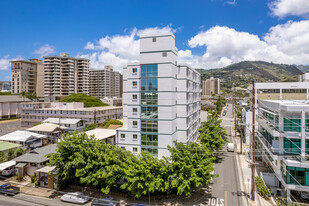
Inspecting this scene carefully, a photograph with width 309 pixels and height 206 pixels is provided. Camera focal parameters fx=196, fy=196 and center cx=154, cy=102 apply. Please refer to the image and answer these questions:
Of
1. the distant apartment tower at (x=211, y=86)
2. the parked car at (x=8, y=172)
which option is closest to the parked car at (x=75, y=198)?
the parked car at (x=8, y=172)

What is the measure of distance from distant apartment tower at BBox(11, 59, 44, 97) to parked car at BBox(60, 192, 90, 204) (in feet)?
344

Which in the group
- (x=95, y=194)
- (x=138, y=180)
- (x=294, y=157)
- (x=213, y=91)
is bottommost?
(x=95, y=194)

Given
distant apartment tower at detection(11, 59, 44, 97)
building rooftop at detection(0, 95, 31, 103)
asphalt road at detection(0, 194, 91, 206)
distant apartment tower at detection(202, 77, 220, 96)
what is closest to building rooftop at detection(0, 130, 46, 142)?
asphalt road at detection(0, 194, 91, 206)

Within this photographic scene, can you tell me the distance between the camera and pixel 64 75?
106000mm

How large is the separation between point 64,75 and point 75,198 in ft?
324

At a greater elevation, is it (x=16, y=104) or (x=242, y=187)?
(x=16, y=104)

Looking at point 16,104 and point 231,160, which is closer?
point 231,160

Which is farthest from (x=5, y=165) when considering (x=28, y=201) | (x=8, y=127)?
(x=8, y=127)

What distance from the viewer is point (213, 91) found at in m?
170

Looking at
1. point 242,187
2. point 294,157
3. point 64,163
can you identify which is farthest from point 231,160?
point 64,163

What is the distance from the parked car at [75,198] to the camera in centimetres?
1913

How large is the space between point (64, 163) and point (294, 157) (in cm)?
2306

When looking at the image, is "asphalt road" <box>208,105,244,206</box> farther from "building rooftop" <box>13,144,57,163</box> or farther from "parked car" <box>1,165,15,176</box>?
"parked car" <box>1,165,15,176</box>

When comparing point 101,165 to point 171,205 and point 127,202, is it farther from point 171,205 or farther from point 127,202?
point 171,205
